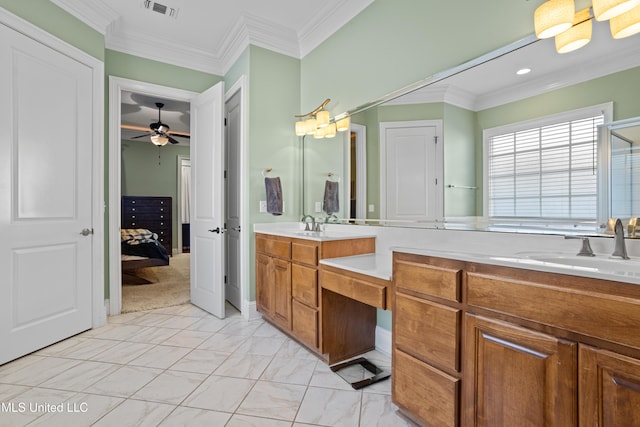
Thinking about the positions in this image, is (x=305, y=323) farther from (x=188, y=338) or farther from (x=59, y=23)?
(x=59, y=23)

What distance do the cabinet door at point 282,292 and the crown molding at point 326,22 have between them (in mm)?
2110

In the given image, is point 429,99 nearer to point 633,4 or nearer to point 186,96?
point 633,4

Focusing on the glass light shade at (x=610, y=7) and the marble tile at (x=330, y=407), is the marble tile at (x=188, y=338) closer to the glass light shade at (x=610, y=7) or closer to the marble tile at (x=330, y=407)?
the marble tile at (x=330, y=407)

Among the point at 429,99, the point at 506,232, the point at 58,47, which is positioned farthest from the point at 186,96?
the point at 506,232

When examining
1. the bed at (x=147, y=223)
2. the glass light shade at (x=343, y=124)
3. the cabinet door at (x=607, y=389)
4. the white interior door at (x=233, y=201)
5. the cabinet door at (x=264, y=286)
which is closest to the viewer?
the cabinet door at (x=607, y=389)

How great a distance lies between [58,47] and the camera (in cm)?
245

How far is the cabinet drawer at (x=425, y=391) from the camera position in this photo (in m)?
1.26

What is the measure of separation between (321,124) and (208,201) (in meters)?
1.38

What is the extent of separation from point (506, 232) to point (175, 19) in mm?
3252

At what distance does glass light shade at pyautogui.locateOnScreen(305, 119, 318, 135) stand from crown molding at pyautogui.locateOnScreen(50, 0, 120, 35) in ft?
6.36

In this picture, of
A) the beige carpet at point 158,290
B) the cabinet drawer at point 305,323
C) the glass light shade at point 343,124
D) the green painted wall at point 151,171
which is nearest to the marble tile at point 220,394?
the cabinet drawer at point 305,323

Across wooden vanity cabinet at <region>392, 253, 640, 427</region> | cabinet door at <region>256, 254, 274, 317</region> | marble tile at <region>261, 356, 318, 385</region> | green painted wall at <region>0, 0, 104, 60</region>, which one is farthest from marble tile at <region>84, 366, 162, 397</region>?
green painted wall at <region>0, 0, 104, 60</region>

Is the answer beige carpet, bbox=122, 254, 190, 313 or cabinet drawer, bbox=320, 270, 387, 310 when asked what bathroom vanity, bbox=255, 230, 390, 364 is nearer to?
cabinet drawer, bbox=320, 270, 387, 310

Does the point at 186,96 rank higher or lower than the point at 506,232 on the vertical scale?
higher
